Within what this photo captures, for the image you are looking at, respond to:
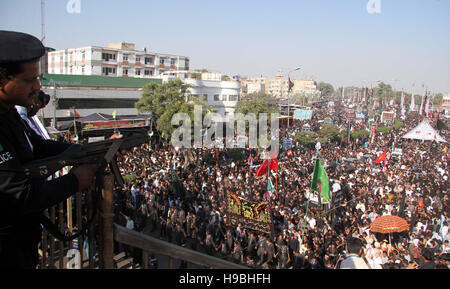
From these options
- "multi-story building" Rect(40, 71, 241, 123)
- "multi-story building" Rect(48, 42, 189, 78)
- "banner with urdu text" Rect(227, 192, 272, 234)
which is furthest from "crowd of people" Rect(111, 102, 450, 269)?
"multi-story building" Rect(48, 42, 189, 78)

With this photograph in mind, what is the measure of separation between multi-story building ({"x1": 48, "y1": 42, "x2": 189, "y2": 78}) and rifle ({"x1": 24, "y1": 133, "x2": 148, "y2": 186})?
46.6m

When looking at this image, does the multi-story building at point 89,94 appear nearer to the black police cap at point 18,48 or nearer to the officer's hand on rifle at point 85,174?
the black police cap at point 18,48

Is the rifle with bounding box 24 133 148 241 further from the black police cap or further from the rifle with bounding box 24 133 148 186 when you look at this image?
the black police cap

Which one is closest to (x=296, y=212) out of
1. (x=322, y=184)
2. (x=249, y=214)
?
(x=322, y=184)

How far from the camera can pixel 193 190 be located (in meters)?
14.5

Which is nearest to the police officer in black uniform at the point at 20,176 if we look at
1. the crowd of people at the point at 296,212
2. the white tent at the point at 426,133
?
the crowd of people at the point at 296,212

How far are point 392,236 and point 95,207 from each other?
1018 centimetres

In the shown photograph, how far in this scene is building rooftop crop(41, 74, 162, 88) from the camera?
28969mm

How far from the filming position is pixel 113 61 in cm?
4700

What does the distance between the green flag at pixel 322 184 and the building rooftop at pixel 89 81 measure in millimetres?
23350

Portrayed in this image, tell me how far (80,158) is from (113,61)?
48.6 meters

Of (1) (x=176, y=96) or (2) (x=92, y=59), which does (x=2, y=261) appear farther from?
(2) (x=92, y=59)

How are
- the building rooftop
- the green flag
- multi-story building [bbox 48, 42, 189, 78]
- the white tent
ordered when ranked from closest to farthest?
the green flag < the white tent < the building rooftop < multi-story building [bbox 48, 42, 189, 78]

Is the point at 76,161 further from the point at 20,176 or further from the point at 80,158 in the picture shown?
the point at 20,176
